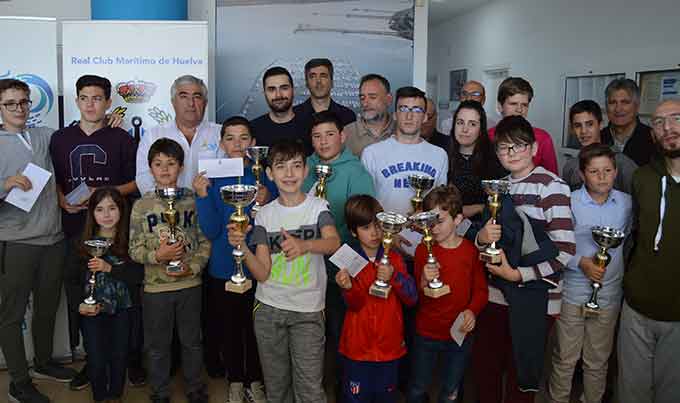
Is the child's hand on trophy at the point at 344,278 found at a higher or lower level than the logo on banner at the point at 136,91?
lower

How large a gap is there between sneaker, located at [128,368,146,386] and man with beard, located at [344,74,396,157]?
1949mm

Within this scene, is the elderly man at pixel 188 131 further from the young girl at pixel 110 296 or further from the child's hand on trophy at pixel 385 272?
the child's hand on trophy at pixel 385 272

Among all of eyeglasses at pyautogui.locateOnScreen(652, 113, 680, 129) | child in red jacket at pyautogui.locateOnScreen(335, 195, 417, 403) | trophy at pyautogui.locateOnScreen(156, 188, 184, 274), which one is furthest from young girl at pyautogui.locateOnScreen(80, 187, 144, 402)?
eyeglasses at pyautogui.locateOnScreen(652, 113, 680, 129)

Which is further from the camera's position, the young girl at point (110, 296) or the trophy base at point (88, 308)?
the young girl at point (110, 296)

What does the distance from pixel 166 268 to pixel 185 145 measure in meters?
0.96

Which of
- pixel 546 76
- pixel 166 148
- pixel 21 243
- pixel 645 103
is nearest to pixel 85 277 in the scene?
pixel 21 243

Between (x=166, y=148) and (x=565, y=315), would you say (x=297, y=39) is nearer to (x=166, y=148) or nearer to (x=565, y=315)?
(x=166, y=148)

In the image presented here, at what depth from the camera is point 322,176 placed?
9.91ft

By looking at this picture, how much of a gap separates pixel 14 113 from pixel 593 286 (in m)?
3.24

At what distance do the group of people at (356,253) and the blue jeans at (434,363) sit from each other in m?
0.01

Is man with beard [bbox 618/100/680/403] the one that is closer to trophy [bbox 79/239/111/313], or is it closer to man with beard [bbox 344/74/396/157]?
man with beard [bbox 344/74/396/157]

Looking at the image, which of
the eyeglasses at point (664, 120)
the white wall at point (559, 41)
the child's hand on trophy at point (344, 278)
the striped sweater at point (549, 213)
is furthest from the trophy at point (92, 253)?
→ the white wall at point (559, 41)

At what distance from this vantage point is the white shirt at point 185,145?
351 cm

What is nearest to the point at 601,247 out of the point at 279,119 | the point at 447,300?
the point at 447,300
